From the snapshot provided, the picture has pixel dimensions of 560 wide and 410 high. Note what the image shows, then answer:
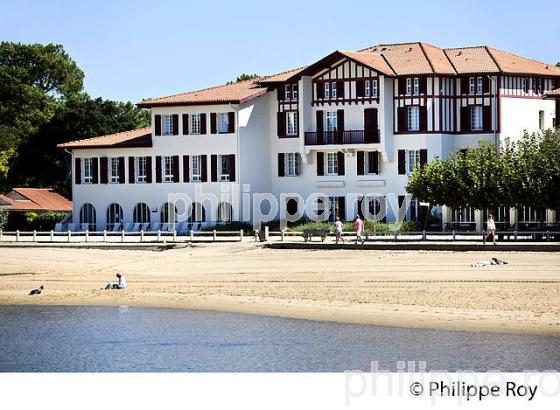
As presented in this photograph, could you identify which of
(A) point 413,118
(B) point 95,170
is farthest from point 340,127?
(B) point 95,170

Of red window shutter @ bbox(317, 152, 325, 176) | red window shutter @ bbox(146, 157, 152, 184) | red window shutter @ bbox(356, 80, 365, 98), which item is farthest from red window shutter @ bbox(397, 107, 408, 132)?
red window shutter @ bbox(146, 157, 152, 184)

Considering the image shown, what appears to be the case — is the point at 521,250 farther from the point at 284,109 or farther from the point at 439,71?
the point at 284,109

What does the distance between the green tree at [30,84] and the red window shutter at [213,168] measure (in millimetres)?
34619

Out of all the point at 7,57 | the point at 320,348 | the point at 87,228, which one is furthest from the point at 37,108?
the point at 320,348

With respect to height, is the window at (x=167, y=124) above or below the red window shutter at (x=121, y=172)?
above

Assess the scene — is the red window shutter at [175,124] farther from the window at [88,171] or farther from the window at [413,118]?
the window at [413,118]

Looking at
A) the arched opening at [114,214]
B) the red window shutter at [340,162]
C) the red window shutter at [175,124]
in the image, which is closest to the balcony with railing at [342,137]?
the red window shutter at [340,162]

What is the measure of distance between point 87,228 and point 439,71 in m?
21.0

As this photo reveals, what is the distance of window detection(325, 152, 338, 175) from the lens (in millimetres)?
71625

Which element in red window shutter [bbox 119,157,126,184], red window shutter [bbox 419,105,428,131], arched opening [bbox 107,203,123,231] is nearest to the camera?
red window shutter [bbox 419,105,428,131]

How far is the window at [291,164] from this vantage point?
72.6m

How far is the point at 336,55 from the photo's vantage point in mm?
69375

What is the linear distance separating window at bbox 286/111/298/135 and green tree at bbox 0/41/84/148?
36.3 meters

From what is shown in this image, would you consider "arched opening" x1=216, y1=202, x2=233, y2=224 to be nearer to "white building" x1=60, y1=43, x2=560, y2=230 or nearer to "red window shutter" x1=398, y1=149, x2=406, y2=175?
"white building" x1=60, y1=43, x2=560, y2=230
